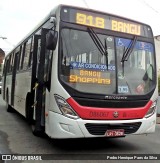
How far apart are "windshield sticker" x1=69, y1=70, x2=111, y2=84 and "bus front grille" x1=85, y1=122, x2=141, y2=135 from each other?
0.92 metres

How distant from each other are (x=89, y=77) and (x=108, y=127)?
3.72 feet

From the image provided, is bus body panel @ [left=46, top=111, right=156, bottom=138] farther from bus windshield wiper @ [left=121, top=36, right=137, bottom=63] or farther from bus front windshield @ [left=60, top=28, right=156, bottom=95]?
bus windshield wiper @ [left=121, top=36, right=137, bottom=63]

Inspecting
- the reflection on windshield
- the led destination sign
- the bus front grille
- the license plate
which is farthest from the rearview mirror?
the license plate

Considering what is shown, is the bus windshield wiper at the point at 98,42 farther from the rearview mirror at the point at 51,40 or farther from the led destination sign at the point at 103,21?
the rearview mirror at the point at 51,40

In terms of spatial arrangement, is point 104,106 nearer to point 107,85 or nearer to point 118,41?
point 107,85

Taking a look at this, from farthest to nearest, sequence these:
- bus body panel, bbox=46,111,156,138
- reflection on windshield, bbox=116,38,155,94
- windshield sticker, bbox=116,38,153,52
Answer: windshield sticker, bbox=116,38,153,52
reflection on windshield, bbox=116,38,155,94
bus body panel, bbox=46,111,156,138

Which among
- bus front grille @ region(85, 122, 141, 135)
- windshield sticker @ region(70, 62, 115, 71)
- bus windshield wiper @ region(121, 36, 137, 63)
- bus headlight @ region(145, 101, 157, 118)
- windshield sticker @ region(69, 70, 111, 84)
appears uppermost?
bus windshield wiper @ region(121, 36, 137, 63)

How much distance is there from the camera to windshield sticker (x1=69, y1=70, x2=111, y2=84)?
7.08m

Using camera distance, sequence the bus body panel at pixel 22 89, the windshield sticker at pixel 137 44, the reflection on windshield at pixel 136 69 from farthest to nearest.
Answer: the bus body panel at pixel 22 89 → the windshield sticker at pixel 137 44 → the reflection on windshield at pixel 136 69

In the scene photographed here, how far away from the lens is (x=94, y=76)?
7.25m

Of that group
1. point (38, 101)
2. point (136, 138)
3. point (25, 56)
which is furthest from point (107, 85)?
point (25, 56)

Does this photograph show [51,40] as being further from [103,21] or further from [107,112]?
[107,112]

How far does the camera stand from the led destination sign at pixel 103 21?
736 centimetres

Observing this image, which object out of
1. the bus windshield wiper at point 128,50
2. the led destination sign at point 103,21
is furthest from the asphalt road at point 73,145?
the led destination sign at point 103,21
